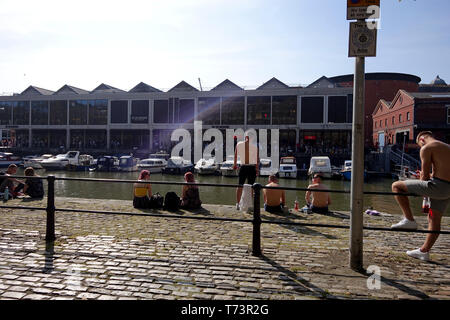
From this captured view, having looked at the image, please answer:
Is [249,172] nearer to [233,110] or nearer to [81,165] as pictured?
[81,165]

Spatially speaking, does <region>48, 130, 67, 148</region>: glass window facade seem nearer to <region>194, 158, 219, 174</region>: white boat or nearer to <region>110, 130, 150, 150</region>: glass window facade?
<region>110, 130, 150, 150</region>: glass window facade

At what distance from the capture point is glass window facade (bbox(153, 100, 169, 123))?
6406cm

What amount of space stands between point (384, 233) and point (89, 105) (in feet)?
227

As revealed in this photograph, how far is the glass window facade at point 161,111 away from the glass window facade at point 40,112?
24098 mm

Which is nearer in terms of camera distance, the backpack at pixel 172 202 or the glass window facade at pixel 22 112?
the backpack at pixel 172 202

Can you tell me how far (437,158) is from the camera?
483 centimetres

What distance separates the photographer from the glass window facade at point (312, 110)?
5834 centimetres

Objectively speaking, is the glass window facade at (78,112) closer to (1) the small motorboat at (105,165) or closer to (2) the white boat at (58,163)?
(2) the white boat at (58,163)

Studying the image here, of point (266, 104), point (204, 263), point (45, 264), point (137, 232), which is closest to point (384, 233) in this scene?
point (204, 263)

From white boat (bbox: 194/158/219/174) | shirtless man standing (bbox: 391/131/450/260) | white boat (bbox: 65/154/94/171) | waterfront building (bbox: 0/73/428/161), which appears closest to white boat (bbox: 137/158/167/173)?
white boat (bbox: 194/158/219/174)

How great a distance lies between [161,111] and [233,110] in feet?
44.6

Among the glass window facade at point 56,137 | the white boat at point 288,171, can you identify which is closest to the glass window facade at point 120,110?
the glass window facade at point 56,137

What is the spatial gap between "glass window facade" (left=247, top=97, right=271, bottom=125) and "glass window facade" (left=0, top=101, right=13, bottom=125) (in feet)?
166
